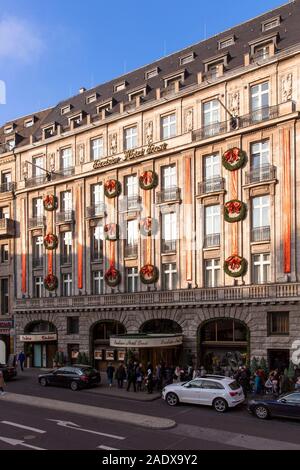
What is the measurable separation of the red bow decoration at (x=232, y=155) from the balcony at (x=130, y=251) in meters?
9.95

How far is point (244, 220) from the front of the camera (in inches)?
1273

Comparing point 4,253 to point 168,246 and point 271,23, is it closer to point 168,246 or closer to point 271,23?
point 168,246

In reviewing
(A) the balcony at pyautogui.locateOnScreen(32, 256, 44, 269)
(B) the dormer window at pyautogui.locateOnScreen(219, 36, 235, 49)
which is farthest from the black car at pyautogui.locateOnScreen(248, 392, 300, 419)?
(B) the dormer window at pyautogui.locateOnScreen(219, 36, 235, 49)

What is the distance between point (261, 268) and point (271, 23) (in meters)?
19.7

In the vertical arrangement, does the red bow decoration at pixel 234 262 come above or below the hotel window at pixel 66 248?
below

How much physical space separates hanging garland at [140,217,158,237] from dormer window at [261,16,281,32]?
56.8ft

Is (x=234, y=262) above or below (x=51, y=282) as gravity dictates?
above

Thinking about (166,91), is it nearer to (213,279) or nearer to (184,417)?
(213,279)

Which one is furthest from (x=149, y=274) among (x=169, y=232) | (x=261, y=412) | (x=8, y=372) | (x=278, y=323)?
(x=261, y=412)

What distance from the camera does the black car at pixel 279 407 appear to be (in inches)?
803

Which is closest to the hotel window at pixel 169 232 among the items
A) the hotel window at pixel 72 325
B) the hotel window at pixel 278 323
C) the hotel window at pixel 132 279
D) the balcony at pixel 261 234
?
the hotel window at pixel 132 279

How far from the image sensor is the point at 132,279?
3778 centimetres

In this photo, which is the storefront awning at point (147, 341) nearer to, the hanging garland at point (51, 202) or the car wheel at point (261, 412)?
the car wheel at point (261, 412)
